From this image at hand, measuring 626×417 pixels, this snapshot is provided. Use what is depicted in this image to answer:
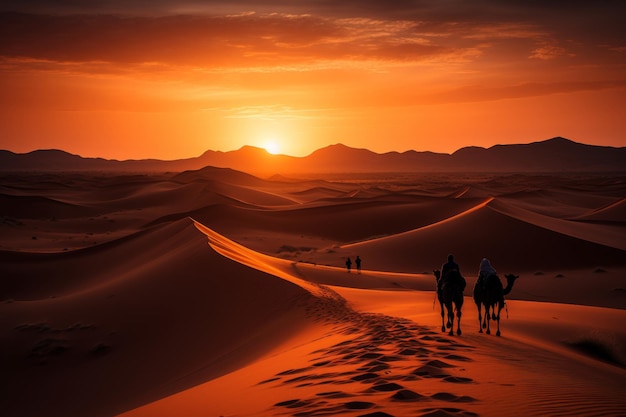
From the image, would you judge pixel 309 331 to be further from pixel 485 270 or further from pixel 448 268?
pixel 485 270

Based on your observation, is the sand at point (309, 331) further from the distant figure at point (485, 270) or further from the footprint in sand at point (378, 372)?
the distant figure at point (485, 270)

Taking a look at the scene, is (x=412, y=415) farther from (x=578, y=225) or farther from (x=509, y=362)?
(x=578, y=225)

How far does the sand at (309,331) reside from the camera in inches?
259

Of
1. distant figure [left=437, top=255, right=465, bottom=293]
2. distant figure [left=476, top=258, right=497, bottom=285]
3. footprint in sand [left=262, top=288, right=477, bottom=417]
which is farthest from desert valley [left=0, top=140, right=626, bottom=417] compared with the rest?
distant figure [left=476, top=258, right=497, bottom=285]

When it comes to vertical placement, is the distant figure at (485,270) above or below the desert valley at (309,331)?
above

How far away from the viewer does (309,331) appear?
479 inches

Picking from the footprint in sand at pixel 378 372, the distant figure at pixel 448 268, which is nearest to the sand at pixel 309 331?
the footprint in sand at pixel 378 372

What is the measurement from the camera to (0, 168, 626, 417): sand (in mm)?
6566

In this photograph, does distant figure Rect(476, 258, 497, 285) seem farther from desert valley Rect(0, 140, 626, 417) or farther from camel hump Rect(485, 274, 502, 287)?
desert valley Rect(0, 140, 626, 417)

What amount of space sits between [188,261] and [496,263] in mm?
18922

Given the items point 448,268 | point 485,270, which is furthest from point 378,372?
point 485,270

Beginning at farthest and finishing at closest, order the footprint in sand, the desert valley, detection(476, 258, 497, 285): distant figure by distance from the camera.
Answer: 1. detection(476, 258, 497, 285): distant figure
2. the desert valley
3. the footprint in sand

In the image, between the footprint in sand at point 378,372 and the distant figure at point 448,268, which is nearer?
the footprint in sand at point 378,372

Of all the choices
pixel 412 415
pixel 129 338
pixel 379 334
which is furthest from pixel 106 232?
pixel 412 415
